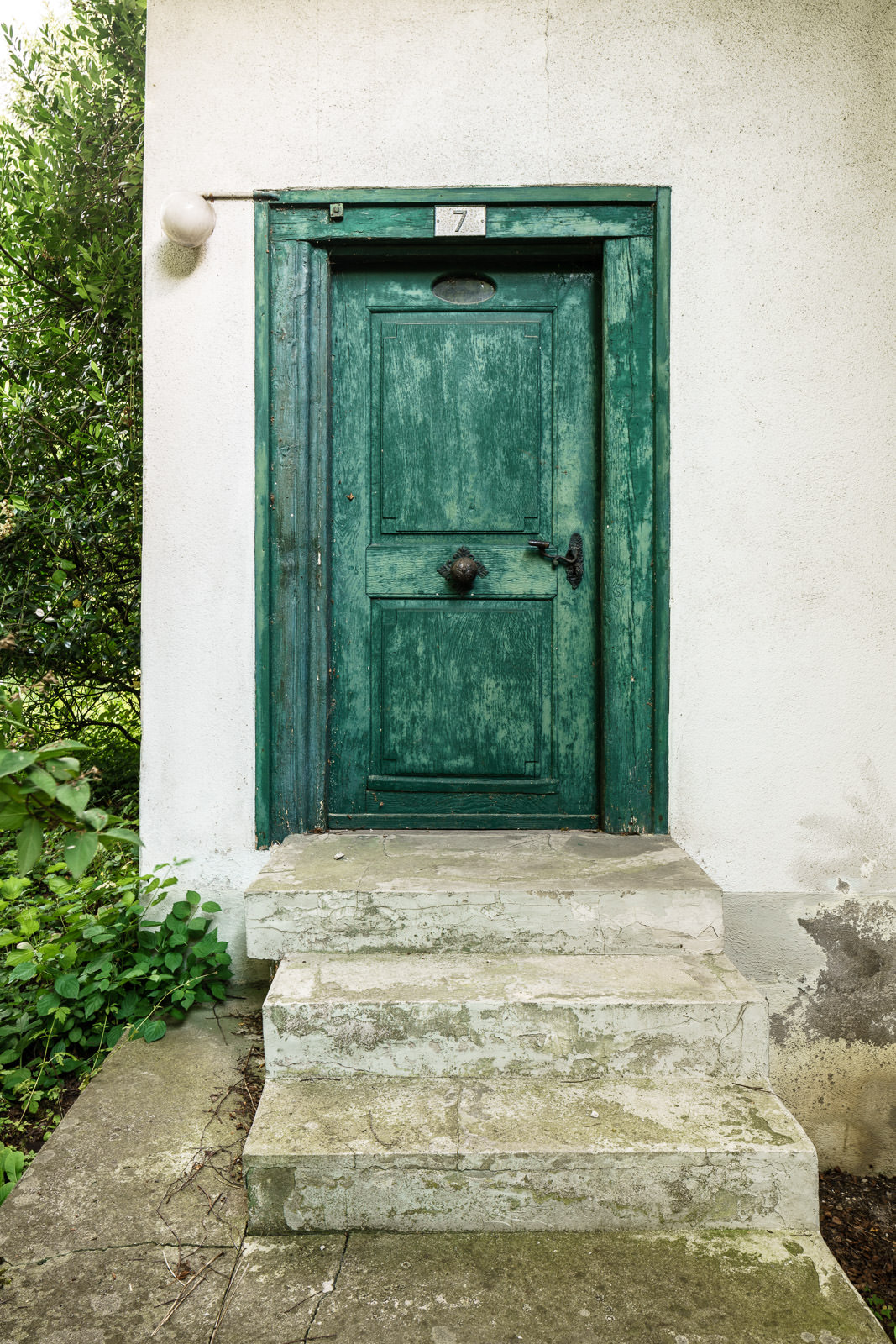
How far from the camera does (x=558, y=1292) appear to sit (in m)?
1.53

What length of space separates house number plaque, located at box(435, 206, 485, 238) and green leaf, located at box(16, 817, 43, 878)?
2515 mm

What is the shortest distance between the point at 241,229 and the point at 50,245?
67.3 inches

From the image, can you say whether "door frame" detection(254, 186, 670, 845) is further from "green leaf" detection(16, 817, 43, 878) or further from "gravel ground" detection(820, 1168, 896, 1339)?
"green leaf" detection(16, 817, 43, 878)

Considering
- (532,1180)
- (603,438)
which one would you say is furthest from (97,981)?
(603,438)

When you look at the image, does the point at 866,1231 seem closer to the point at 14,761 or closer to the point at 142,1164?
the point at 142,1164

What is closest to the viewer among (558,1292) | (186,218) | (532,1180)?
(558,1292)

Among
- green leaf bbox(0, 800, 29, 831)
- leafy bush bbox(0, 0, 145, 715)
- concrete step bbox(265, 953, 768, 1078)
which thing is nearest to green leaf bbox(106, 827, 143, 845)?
green leaf bbox(0, 800, 29, 831)

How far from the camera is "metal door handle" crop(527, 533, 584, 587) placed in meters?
2.98

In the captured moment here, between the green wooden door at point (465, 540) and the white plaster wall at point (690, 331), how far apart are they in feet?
1.10

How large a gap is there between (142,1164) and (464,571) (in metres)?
1.96

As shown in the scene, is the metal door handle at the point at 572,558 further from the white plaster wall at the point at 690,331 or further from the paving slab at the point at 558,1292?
the paving slab at the point at 558,1292

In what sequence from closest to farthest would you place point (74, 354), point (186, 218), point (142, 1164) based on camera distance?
point (142, 1164) < point (186, 218) < point (74, 354)

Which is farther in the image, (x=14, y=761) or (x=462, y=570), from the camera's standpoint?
(x=462, y=570)

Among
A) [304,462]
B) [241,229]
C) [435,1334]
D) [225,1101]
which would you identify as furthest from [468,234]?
[435,1334]
